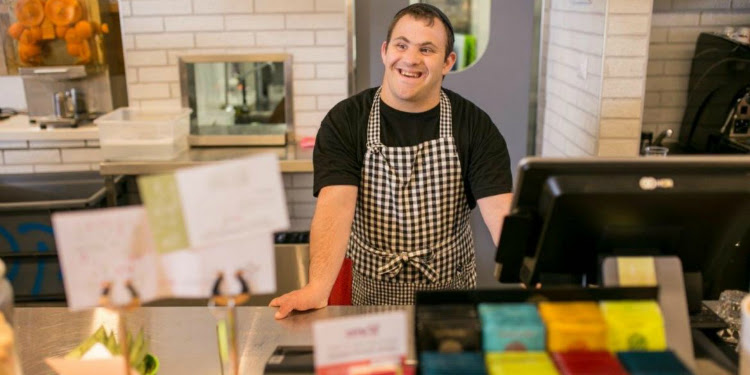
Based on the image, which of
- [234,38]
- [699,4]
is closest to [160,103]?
[234,38]

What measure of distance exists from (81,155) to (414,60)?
2.33 metres

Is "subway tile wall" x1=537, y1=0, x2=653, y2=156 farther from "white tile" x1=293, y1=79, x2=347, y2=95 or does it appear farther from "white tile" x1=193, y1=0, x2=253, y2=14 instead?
"white tile" x1=193, y1=0, x2=253, y2=14

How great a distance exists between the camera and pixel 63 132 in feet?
11.3

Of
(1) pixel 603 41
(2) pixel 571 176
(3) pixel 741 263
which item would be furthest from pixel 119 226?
(1) pixel 603 41

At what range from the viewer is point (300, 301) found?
66.0 inches

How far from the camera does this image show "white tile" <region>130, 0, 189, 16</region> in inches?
138

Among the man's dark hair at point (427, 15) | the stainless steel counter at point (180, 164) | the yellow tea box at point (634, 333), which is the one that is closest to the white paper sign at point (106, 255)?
the yellow tea box at point (634, 333)

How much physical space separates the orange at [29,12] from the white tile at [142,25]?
0.39 meters

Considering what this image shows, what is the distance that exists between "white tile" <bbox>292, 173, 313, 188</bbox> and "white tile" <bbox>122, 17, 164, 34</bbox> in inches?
40.4

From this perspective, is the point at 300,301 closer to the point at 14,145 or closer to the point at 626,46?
the point at 626,46

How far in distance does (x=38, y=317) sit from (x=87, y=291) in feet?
2.79

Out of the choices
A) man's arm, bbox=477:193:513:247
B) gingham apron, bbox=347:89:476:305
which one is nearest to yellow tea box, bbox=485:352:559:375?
man's arm, bbox=477:193:513:247

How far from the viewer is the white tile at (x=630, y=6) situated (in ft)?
9.16

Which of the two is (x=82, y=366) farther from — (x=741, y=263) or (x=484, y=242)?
(x=484, y=242)
